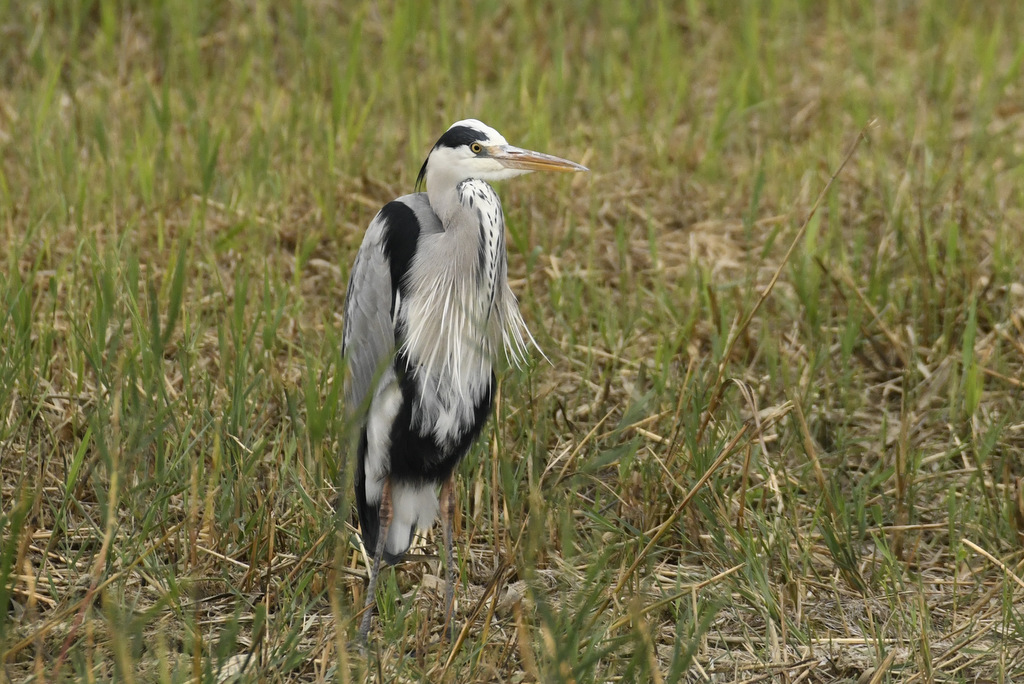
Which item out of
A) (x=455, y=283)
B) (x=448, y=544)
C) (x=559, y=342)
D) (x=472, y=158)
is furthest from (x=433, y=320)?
(x=559, y=342)

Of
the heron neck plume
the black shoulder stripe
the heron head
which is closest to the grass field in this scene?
the heron neck plume

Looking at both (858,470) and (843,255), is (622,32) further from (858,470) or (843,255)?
(858,470)

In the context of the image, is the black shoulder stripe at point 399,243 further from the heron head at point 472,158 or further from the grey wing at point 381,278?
the heron head at point 472,158

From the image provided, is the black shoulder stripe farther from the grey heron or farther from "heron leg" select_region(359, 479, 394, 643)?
"heron leg" select_region(359, 479, 394, 643)

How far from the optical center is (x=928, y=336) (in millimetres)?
4238

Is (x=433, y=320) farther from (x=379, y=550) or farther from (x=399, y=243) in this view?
(x=379, y=550)

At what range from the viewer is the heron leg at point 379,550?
2.98m

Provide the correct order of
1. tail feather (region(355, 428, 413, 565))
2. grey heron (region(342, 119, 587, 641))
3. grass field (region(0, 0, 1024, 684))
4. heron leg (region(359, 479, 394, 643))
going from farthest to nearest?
1. tail feather (region(355, 428, 413, 565))
2. grey heron (region(342, 119, 587, 641))
3. heron leg (region(359, 479, 394, 643))
4. grass field (region(0, 0, 1024, 684))

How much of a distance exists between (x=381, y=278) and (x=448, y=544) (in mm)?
695

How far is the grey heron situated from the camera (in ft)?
10.1

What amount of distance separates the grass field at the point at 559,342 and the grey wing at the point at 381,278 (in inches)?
11.7

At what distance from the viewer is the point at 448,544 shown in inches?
122

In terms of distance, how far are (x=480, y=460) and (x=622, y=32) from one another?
396 centimetres

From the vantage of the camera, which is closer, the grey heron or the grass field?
the grass field
